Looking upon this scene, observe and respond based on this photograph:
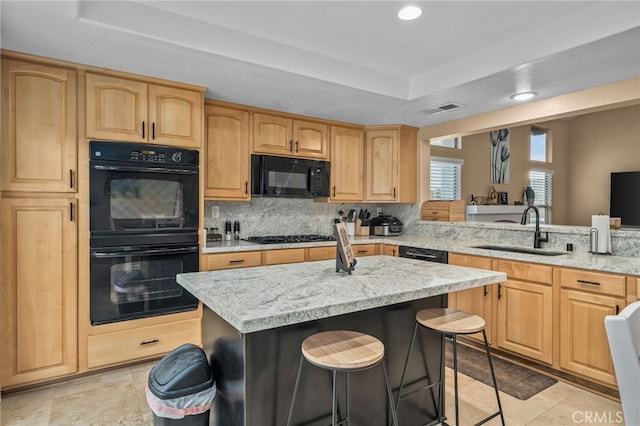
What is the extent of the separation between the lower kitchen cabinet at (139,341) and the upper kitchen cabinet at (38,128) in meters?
1.13

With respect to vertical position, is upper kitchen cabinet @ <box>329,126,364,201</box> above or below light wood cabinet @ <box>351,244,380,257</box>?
above

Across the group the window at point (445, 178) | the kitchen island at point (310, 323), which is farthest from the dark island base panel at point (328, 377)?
the window at point (445, 178)

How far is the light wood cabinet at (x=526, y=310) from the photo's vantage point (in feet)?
8.93

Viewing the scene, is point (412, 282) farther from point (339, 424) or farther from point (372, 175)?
point (372, 175)

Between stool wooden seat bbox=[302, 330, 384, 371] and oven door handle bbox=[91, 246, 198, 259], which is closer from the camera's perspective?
stool wooden seat bbox=[302, 330, 384, 371]

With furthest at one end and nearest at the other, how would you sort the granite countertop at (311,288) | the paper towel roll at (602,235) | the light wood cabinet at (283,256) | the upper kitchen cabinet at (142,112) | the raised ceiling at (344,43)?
the light wood cabinet at (283,256)
the paper towel roll at (602,235)
the upper kitchen cabinet at (142,112)
the raised ceiling at (344,43)
the granite countertop at (311,288)

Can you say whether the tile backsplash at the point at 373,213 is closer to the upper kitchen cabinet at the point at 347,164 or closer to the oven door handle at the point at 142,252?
the upper kitchen cabinet at the point at 347,164

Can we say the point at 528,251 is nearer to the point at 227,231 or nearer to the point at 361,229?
the point at 361,229

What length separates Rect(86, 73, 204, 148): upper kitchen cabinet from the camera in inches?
103

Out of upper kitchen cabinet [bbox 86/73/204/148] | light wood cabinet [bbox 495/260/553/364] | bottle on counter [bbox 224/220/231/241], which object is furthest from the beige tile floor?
upper kitchen cabinet [bbox 86/73/204/148]

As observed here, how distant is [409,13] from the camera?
2.20 m

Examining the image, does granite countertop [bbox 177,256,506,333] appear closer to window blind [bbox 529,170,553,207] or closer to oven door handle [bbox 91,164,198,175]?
oven door handle [bbox 91,164,198,175]

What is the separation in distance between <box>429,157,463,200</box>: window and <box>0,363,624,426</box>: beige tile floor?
11.5 ft

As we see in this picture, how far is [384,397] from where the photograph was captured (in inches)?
73.9
